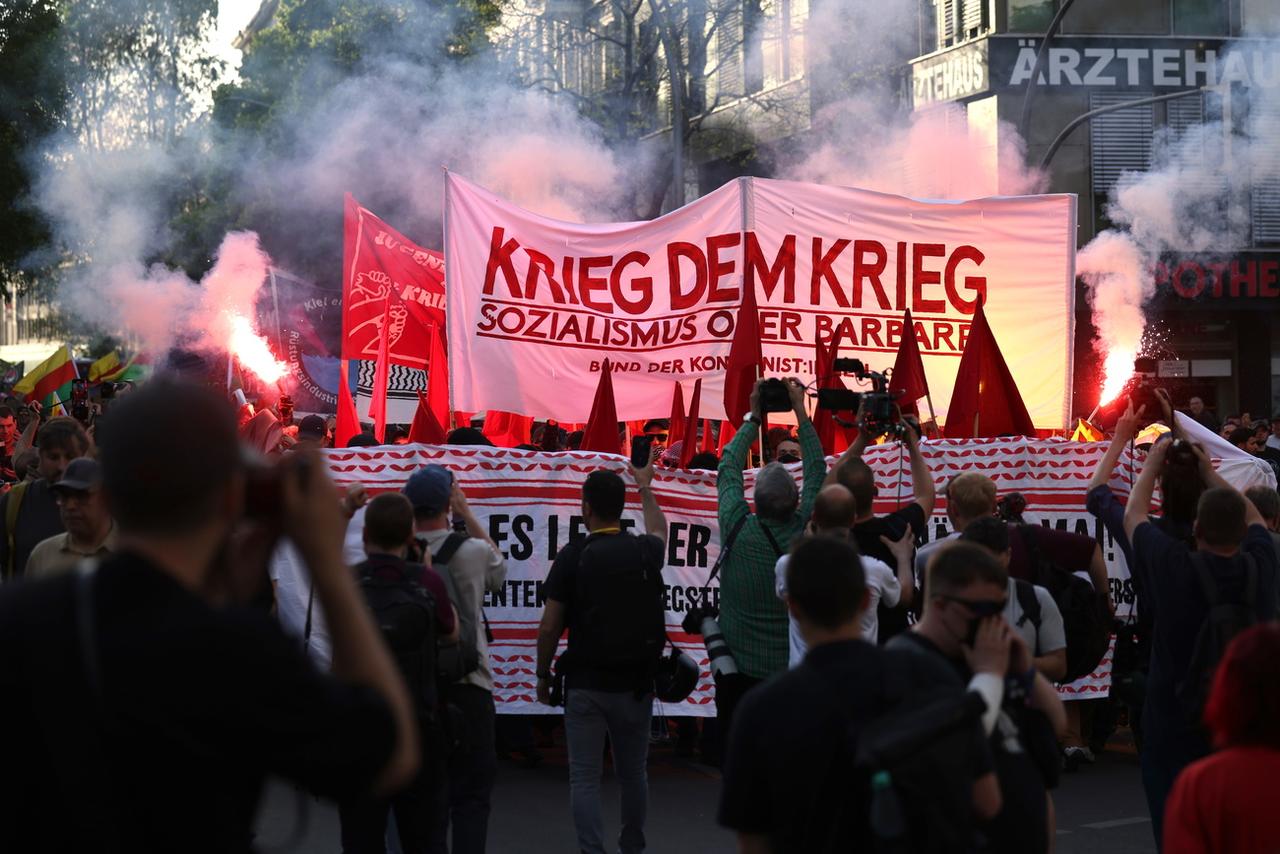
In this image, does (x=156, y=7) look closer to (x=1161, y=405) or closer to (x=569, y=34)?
(x=569, y=34)

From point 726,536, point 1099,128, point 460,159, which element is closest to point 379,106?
point 460,159

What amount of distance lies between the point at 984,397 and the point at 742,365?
4.73 feet

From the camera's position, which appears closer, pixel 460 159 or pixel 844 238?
pixel 844 238

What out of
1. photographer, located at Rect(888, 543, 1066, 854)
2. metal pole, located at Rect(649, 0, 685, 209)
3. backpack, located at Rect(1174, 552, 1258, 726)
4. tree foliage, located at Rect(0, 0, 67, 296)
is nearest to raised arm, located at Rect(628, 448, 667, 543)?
backpack, located at Rect(1174, 552, 1258, 726)

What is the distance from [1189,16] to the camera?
1069 inches

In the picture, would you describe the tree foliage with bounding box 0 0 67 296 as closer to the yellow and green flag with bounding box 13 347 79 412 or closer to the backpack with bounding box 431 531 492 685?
the yellow and green flag with bounding box 13 347 79 412

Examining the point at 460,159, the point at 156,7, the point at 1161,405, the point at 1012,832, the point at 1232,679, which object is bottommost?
the point at 1012,832

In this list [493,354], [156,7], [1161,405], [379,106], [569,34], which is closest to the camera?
[1161,405]

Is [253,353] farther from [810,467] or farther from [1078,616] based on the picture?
[1078,616]

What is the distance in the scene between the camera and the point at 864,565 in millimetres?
4832

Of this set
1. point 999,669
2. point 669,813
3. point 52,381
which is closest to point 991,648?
point 999,669

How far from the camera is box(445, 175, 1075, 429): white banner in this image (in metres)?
10.2

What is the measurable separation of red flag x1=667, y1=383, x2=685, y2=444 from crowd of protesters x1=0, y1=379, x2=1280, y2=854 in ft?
14.0

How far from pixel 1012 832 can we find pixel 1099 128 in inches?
990
